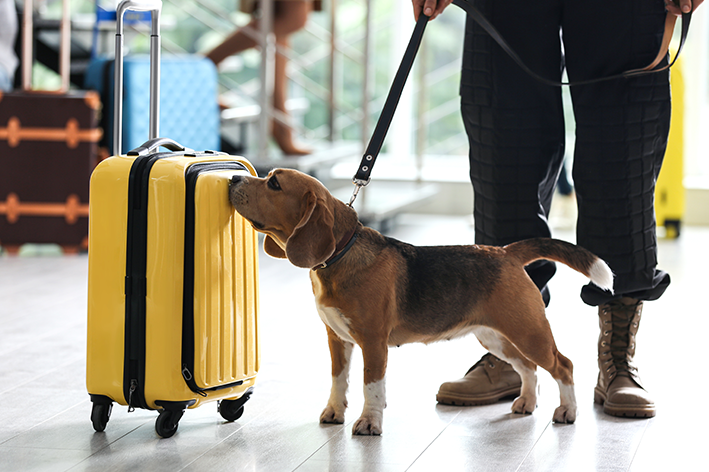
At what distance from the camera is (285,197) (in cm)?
166

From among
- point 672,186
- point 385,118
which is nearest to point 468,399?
point 385,118

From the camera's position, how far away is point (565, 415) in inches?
72.8

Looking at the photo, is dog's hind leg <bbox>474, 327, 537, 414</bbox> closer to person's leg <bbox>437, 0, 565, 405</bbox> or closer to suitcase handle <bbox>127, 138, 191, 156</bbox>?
person's leg <bbox>437, 0, 565, 405</bbox>

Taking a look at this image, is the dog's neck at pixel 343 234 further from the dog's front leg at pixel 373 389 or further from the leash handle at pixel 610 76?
the leash handle at pixel 610 76

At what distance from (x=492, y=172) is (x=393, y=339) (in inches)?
20.6

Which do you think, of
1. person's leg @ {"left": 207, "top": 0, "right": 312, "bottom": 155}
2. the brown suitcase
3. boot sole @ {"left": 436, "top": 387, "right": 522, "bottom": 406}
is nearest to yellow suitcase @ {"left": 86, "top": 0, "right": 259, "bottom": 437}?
boot sole @ {"left": 436, "top": 387, "right": 522, "bottom": 406}

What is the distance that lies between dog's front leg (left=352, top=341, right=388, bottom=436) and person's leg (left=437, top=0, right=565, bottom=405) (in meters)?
0.29

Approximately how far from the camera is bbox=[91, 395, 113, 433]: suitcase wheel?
1.72 metres

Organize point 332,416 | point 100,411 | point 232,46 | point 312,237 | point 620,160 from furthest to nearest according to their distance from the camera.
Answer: point 232,46 → point 620,160 → point 332,416 → point 100,411 → point 312,237

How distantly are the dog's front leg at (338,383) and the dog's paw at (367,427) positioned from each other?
0.29 ft

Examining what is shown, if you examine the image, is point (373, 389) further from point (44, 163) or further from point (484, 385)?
point (44, 163)

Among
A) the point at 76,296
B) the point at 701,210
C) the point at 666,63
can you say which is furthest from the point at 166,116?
the point at 701,210

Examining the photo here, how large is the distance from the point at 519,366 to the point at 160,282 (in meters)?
0.81

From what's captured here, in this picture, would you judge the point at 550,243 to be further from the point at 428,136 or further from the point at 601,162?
the point at 428,136
